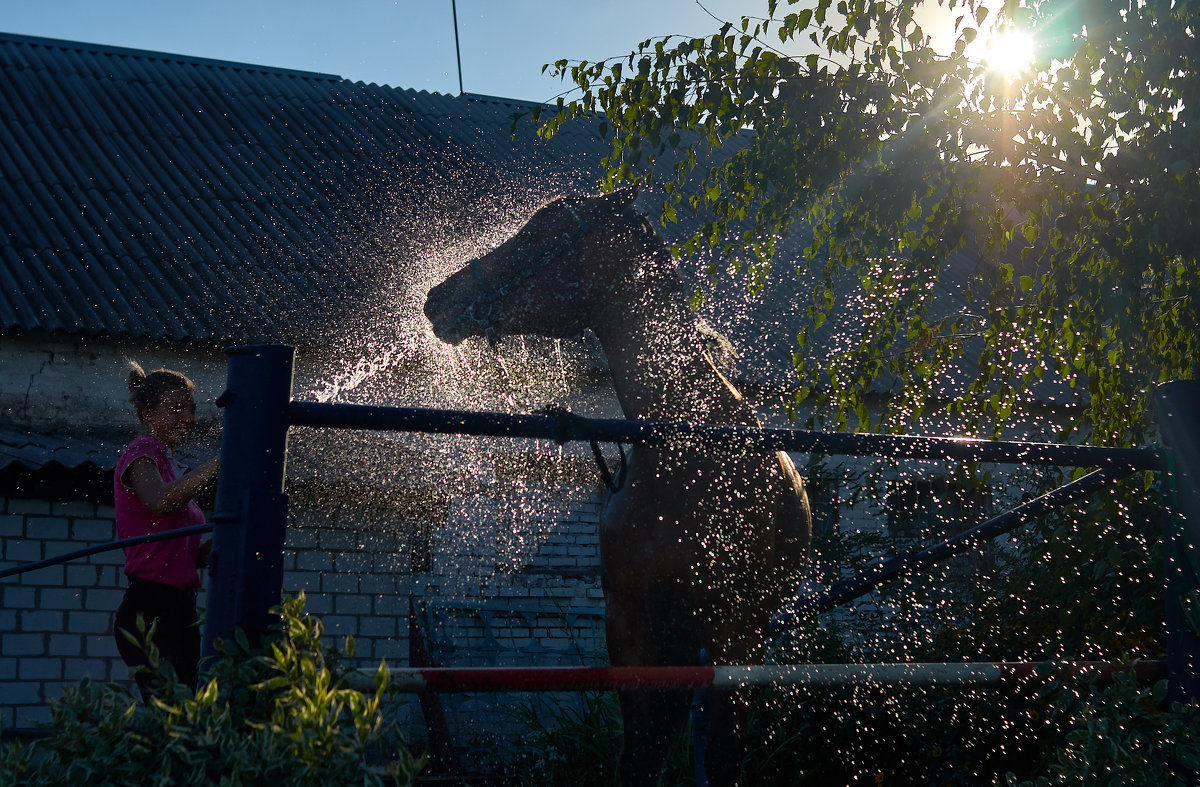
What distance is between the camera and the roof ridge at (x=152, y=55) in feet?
43.3

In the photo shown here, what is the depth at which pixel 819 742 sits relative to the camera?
17.7 feet

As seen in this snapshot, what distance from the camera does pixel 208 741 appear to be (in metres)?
1.08

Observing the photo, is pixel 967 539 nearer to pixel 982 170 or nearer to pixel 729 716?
pixel 729 716

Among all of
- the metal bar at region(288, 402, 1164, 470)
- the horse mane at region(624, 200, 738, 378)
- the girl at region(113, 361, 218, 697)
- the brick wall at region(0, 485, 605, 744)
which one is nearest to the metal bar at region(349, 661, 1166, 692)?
the metal bar at region(288, 402, 1164, 470)

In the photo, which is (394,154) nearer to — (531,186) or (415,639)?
(531,186)

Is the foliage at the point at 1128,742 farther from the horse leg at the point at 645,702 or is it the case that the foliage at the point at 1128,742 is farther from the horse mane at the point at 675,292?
the horse mane at the point at 675,292

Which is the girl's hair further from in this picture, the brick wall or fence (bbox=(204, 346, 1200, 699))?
the brick wall

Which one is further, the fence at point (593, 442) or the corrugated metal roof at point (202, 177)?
the corrugated metal roof at point (202, 177)

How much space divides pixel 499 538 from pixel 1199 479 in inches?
295

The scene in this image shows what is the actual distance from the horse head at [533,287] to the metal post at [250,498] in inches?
58.9

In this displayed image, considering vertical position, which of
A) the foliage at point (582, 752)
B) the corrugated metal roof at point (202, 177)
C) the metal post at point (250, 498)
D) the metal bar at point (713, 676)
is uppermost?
the corrugated metal roof at point (202, 177)

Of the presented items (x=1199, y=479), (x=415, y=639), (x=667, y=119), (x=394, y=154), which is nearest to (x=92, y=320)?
(x=415, y=639)

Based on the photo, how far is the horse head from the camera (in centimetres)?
304

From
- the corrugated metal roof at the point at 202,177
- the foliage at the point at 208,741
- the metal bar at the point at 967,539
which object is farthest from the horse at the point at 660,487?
the corrugated metal roof at the point at 202,177
